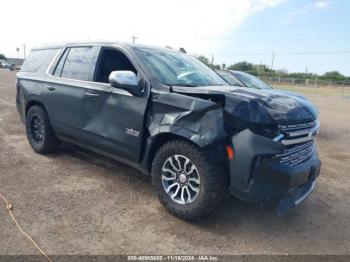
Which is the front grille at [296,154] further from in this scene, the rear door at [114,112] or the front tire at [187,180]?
the rear door at [114,112]

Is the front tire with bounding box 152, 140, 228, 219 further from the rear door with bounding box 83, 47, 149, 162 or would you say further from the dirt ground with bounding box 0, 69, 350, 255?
the rear door with bounding box 83, 47, 149, 162

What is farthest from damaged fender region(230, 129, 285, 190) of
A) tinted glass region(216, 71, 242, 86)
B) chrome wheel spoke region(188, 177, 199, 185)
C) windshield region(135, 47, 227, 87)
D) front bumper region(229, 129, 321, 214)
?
tinted glass region(216, 71, 242, 86)

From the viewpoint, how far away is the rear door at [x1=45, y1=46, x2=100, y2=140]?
468 cm

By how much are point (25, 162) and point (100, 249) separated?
2835mm

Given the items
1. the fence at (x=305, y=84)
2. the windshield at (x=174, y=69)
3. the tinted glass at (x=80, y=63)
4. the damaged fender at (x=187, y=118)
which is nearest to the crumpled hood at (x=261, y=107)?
the damaged fender at (x=187, y=118)

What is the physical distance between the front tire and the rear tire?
8.05 feet

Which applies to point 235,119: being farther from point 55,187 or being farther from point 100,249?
point 55,187

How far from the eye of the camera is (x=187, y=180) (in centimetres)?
356

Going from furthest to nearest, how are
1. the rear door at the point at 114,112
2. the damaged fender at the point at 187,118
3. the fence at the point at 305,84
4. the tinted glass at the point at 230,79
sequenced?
the fence at the point at 305,84
the tinted glass at the point at 230,79
the rear door at the point at 114,112
the damaged fender at the point at 187,118

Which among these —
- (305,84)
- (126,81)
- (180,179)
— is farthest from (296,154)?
(305,84)

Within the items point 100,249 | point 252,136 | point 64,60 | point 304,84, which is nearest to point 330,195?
point 252,136

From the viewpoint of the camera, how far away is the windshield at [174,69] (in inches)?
158

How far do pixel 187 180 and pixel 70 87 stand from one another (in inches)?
93.9

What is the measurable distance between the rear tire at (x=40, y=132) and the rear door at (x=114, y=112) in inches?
43.1
